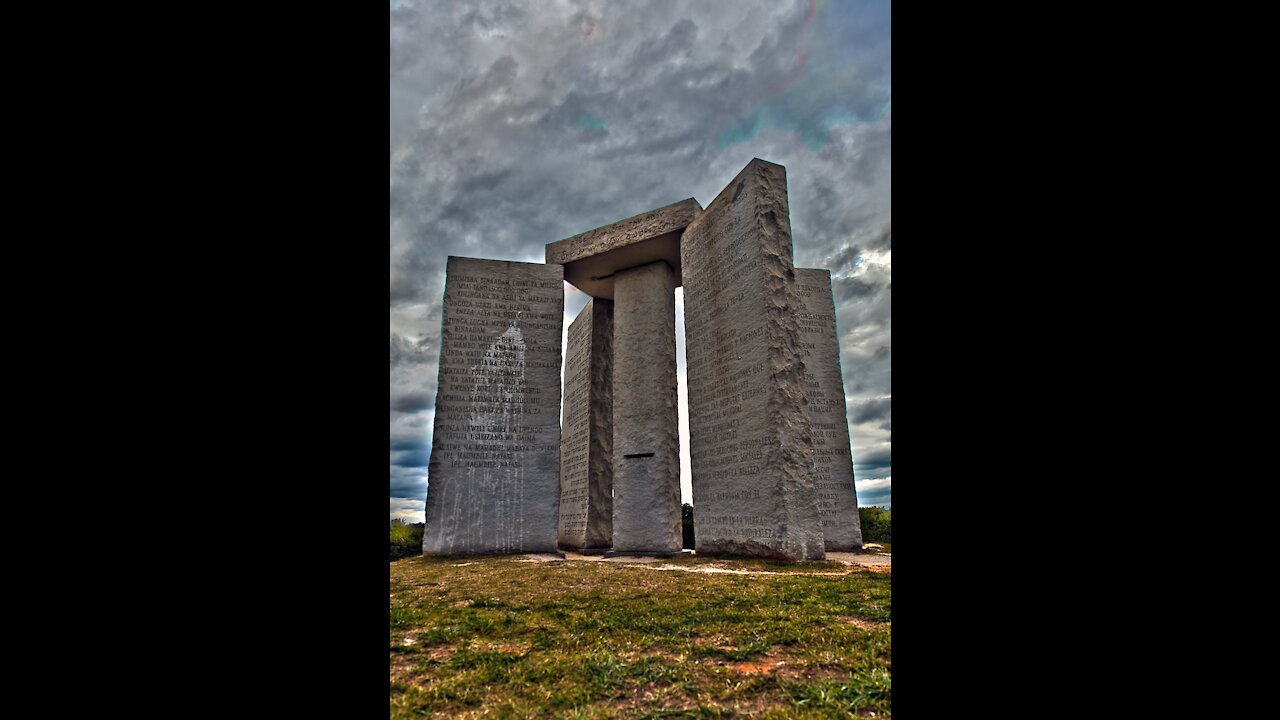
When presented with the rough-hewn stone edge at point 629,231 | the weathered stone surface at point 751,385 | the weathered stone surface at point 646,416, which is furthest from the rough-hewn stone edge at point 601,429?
the weathered stone surface at point 751,385

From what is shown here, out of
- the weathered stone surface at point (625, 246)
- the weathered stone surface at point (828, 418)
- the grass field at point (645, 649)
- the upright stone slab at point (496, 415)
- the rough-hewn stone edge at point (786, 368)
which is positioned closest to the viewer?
the grass field at point (645, 649)

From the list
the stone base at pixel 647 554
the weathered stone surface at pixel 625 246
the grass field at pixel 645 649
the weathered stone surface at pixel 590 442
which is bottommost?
the stone base at pixel 647 554

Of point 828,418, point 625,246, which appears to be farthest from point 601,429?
point 828,418

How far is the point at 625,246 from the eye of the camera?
10.7m

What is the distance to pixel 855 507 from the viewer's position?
10.4 metres

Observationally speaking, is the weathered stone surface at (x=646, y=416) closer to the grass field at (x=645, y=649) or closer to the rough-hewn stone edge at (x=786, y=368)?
the rough-hewn stone edge at (x=786, y=368)

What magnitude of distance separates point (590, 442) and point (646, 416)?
1913 millimetres

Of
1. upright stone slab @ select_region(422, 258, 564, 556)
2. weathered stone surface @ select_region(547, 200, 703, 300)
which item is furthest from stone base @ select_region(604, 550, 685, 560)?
weathered stone surface @ select_region(547, 200, 703, 300)

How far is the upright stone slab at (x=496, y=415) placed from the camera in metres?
9.43

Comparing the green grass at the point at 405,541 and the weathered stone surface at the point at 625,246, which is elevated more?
the weathered stone surface at the point at 625,246

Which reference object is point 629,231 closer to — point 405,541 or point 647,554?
point 647,554
